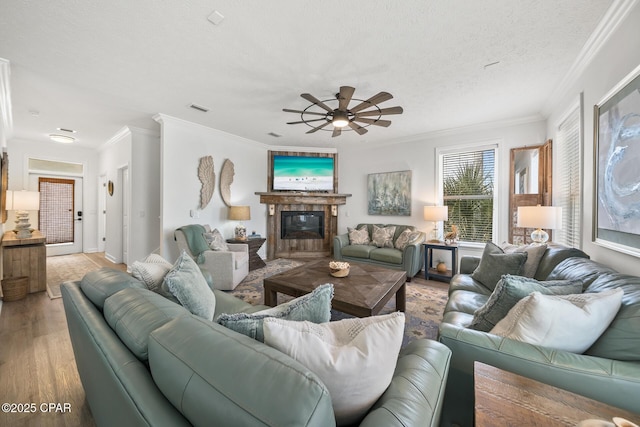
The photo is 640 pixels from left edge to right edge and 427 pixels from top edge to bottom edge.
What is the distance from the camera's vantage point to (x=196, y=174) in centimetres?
423

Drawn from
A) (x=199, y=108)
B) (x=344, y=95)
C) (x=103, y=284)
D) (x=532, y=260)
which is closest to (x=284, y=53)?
(x=344, y=95)

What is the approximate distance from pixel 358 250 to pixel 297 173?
227 centimetres

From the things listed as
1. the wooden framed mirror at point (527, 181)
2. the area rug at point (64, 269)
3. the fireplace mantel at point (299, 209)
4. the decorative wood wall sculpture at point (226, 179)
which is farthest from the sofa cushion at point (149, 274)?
the wooden framed mirror at point (527, 181)

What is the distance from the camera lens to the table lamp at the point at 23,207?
3.40 meters

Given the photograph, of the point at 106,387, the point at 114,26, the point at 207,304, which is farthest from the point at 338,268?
the point at 114,26

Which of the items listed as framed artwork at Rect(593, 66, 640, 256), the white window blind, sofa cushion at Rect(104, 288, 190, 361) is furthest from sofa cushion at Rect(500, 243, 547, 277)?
sofa cushion at Rect(104, 288, 190, 361)

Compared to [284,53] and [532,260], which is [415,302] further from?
[284,53]

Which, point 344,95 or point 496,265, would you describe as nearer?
point 496,265

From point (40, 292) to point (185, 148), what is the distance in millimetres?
2749

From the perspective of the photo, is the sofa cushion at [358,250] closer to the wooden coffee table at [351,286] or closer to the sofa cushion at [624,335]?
the wooden coffee table at [351,286]

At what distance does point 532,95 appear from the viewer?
2984mm

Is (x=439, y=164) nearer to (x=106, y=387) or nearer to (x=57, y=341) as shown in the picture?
(x=106, y=387)

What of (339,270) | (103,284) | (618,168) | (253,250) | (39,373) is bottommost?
(39,373)

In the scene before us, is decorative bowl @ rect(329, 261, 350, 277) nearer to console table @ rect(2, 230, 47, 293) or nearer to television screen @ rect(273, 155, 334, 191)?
television screen @ rect(273, 155, 334, 191)
